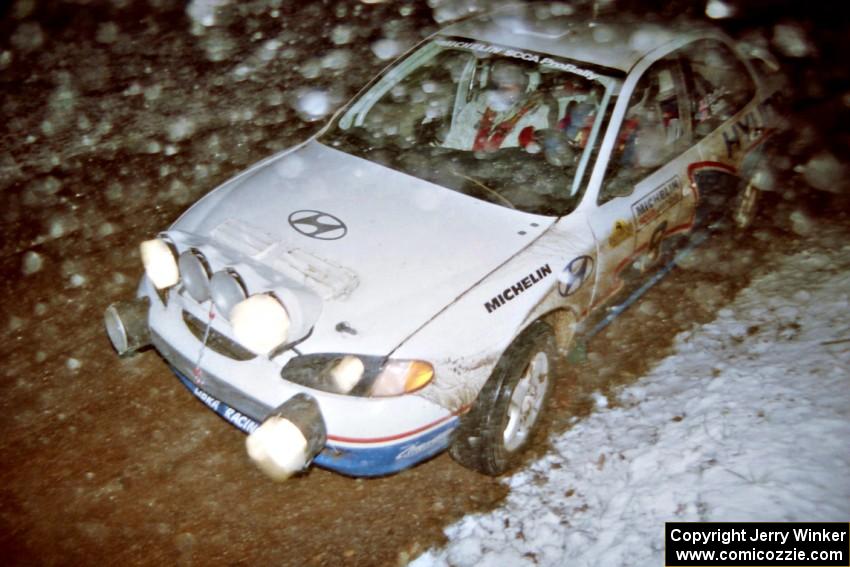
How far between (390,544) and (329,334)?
3.48 feet

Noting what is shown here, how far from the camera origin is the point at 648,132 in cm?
391

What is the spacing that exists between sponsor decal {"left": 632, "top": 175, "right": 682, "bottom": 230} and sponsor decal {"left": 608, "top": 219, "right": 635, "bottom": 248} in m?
0.08

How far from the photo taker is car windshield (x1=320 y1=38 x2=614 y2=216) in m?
3.60

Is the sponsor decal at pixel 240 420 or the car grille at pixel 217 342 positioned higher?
the car grille at pixel 217 342

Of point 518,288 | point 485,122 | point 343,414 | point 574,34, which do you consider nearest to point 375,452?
point 343,414

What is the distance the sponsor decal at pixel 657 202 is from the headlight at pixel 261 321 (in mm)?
2020

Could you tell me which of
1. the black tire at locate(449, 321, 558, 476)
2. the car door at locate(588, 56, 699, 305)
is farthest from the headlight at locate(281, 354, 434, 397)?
the car door at locate(588, 56, 699, 305)

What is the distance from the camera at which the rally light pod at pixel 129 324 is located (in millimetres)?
3314

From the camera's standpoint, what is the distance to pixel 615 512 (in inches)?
126

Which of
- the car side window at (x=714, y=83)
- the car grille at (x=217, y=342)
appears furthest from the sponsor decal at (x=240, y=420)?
the car side window at (x=714, y=83)

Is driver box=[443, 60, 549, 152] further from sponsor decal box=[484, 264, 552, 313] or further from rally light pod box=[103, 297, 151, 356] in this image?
rally light pod box=[103, 297, 151, 356]

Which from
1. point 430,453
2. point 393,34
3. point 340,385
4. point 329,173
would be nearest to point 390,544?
point 430,453

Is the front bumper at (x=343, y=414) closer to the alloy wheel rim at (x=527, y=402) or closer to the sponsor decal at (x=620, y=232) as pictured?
the alloy wheel rim at (x=527, y=402)

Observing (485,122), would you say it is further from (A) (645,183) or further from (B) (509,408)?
(B) (509,408)
